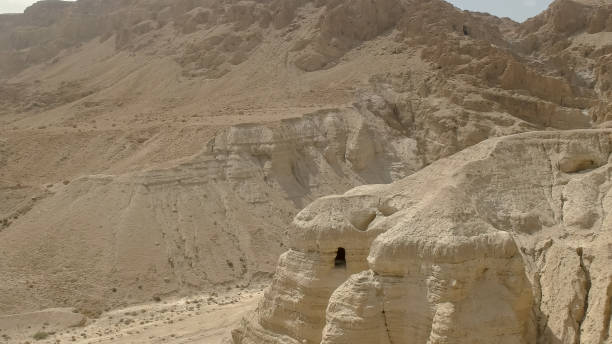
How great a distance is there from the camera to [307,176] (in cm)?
4106

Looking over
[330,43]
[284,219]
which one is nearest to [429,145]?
[284,219]

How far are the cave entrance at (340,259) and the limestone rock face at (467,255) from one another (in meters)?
0.05

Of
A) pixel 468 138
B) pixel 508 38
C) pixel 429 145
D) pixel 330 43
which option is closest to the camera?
pixel 468 138

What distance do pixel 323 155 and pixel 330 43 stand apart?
1786 cm

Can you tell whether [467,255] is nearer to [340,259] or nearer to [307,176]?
[340,259]

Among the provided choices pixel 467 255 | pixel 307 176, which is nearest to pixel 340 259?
pixel 467 255

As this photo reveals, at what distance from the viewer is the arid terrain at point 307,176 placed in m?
13.0

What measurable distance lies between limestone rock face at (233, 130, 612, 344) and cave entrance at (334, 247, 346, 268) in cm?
5

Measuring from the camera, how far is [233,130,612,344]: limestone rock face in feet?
40.4

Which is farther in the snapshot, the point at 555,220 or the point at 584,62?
the point at 584,62

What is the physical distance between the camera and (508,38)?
74.9 meters

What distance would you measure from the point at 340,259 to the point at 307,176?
83.2ft

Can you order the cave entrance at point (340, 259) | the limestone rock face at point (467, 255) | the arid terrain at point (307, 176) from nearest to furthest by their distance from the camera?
the limestone rock face at point (467, 255), the arid terrain at point (307, 176), the cave entrance at point (340, 259)

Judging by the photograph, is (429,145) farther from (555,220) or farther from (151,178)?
(555,220)
